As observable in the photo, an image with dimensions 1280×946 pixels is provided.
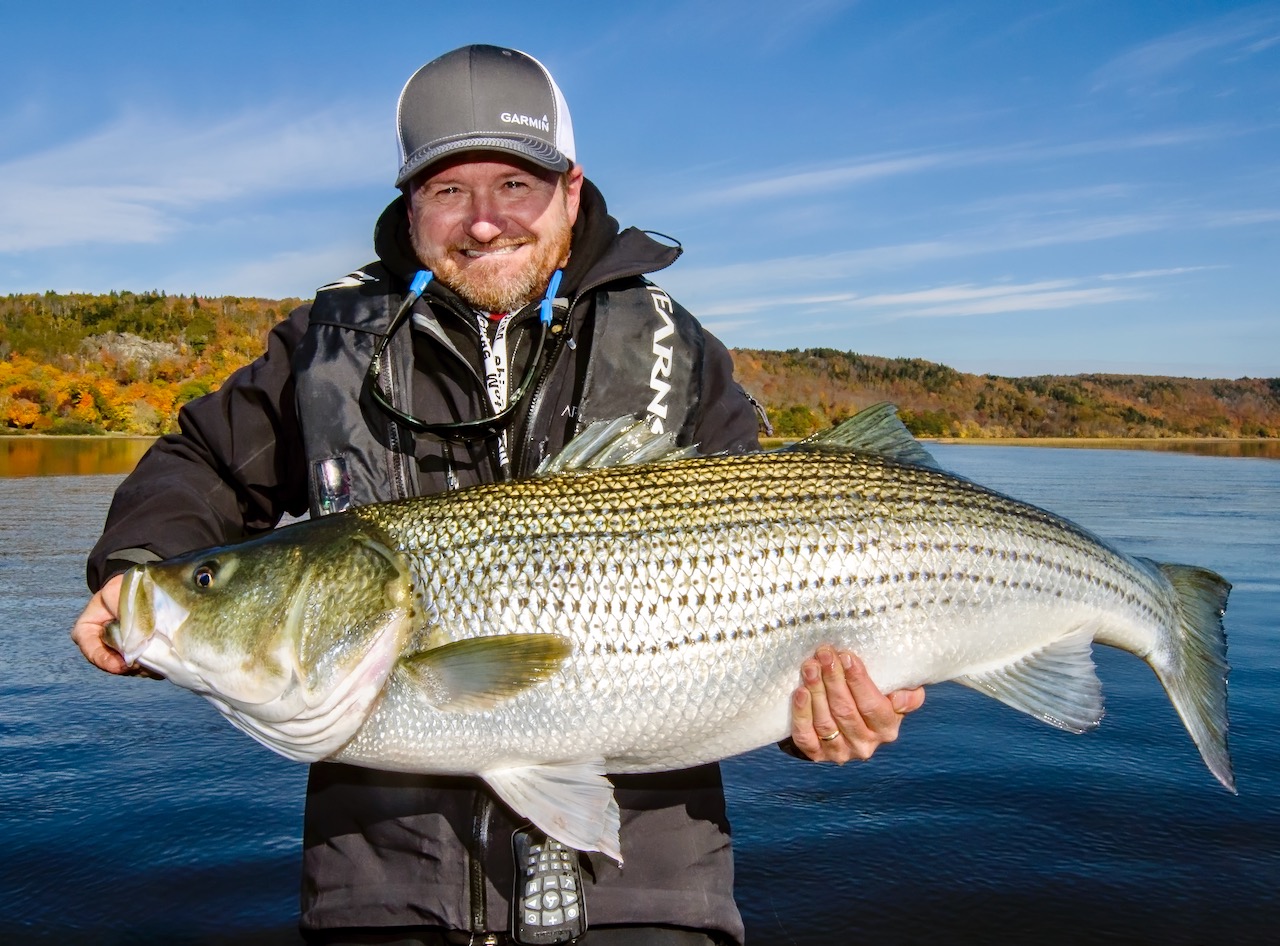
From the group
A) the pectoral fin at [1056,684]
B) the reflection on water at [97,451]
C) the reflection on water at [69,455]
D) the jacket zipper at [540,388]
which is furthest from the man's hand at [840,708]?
the reflection on water at [69,455]

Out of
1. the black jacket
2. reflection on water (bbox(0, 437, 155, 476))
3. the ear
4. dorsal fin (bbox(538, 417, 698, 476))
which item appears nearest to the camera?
the black jacket

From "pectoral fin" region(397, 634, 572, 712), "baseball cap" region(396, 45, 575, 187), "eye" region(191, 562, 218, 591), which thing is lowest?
"pectoral fin" region(397, 634, 572, 712)

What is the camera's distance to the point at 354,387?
3.48 metres

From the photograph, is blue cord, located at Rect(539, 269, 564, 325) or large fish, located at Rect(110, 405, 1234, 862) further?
blue cord, located at Rect(539, 269, 564, 325)

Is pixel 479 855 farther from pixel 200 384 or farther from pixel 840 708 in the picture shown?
pixel 200 384

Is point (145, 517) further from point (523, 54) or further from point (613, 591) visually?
point (523, 54)

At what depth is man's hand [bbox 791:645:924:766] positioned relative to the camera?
3066 mm

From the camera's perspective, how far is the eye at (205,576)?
9.93 feet

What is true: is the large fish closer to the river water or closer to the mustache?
the mustache

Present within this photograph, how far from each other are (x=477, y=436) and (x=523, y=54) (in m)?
1.49

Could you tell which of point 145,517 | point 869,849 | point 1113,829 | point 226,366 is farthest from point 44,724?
point 226,366

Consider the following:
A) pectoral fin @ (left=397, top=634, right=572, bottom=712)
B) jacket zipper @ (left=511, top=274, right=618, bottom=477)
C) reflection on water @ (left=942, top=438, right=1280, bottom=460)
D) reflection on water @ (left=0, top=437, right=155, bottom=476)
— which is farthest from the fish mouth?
reflection on water @ (left=942, top=438, right=1280, bottom=460)

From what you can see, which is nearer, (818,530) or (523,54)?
(818,530)

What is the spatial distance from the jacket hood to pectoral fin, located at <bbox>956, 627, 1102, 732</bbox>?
1.84m
